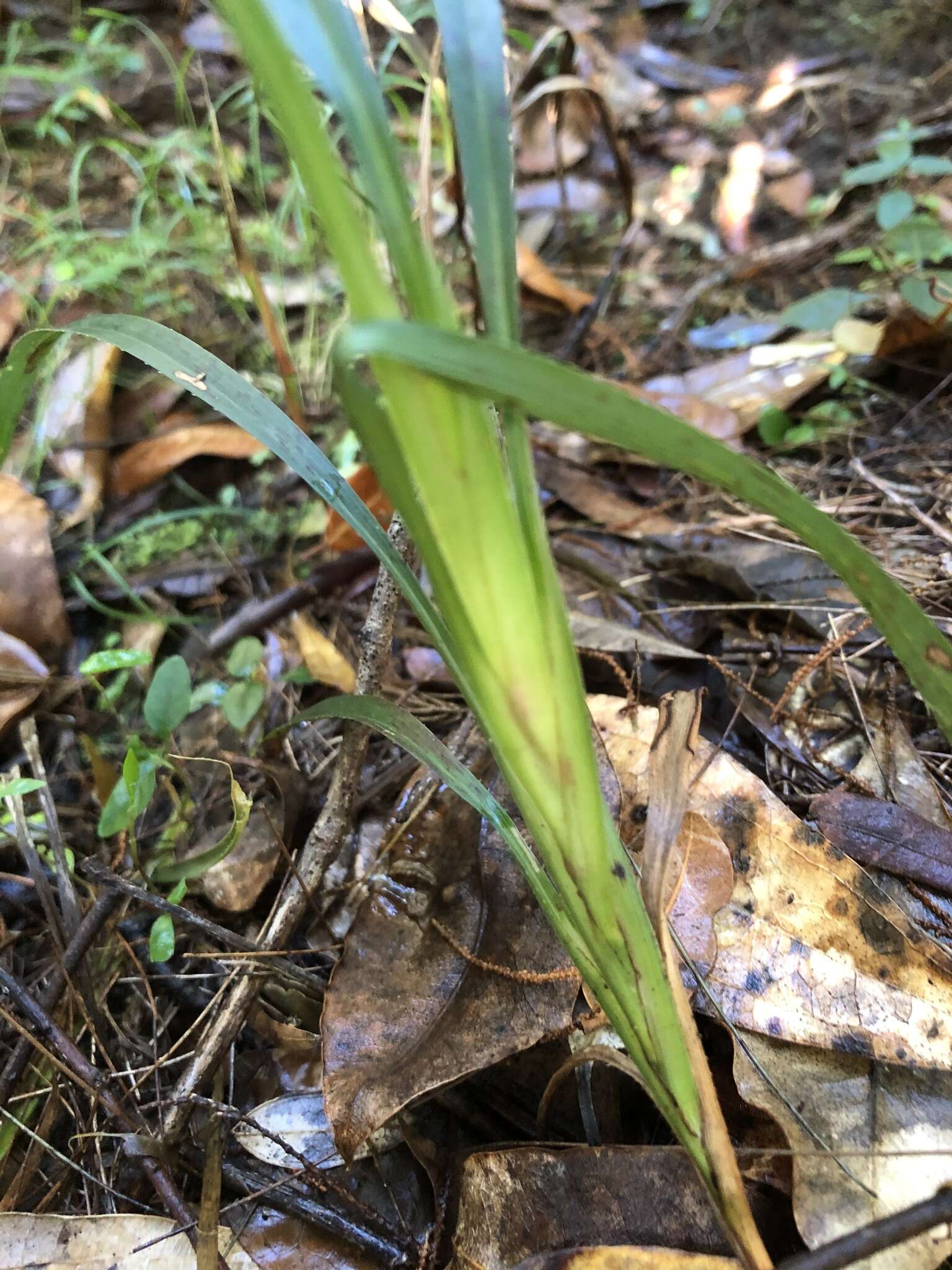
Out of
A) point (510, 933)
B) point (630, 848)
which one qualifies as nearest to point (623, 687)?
point (630, 848)

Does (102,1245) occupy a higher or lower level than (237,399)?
lower

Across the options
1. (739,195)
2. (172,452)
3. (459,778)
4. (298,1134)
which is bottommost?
(298,1134)

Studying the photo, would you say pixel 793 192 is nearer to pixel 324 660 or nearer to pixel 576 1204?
pixel 324 660

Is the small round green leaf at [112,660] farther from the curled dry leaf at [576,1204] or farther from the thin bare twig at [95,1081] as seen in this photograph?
the curled dry leaf at [576,1204]

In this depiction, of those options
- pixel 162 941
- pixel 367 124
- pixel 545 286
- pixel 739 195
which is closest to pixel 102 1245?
pixel 162 941

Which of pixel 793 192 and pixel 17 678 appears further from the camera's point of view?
pixel 793 192

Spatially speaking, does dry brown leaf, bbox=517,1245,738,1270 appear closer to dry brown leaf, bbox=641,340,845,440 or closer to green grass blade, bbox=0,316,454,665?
green grass blade, bbox=0,316,454,665
